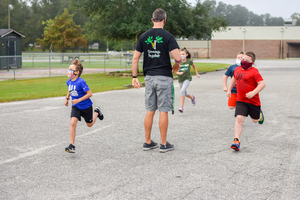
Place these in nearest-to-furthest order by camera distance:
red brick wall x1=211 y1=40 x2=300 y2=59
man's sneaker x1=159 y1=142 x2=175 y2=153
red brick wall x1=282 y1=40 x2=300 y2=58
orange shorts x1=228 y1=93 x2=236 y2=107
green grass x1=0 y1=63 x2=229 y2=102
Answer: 1. man's sneaker x1=159 y1=142 x2=175 y2=153
2. orange shorts x1=228 y1=93 x2=236 y2=107
3. green grass x1=0 y1=63 x2=229 y2=102
4. red brick wall x1=282 y1=40 x2=300 y2=58
5. red brick wall x1=211 y1=40 x2=300 y2=59

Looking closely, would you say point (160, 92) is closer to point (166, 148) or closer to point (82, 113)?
point (166, 148)

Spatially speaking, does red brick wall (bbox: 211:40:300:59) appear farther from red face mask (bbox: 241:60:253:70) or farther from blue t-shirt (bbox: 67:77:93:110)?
blue t-shirt (bbox: 67:77:93:110)

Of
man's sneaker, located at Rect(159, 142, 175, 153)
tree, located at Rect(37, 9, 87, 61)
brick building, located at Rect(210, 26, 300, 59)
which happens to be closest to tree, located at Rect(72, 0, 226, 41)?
man's sneaker, located at Rect(159, 142, 175, 153)

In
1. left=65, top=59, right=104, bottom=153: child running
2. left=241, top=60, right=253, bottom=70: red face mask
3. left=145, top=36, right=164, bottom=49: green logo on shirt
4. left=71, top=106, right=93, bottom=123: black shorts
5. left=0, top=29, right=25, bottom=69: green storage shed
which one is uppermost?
left=0, top=29, right=25, bottom=69: green storage shed

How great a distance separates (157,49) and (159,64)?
0.76 ft

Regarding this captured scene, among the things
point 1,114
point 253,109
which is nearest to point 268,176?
point 253,109

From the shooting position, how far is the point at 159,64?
5203 mm

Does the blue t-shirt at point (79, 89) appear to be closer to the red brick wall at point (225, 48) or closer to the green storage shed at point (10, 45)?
the green storage shed at point (10, 45)

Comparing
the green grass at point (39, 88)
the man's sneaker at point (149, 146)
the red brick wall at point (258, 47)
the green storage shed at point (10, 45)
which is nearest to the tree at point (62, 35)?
the green storage shed at point (10, 45)

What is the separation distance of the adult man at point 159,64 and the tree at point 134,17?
50.7ft

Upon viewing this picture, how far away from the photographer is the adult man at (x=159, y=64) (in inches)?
202

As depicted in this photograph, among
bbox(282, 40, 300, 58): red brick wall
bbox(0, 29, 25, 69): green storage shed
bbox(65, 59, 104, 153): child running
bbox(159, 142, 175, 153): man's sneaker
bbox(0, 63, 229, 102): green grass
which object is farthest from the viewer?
bbox(282, 40, 300, 58): red brick wall

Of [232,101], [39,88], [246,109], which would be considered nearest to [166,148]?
[246,109]

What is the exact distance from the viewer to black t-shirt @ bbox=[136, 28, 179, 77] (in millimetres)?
5117
